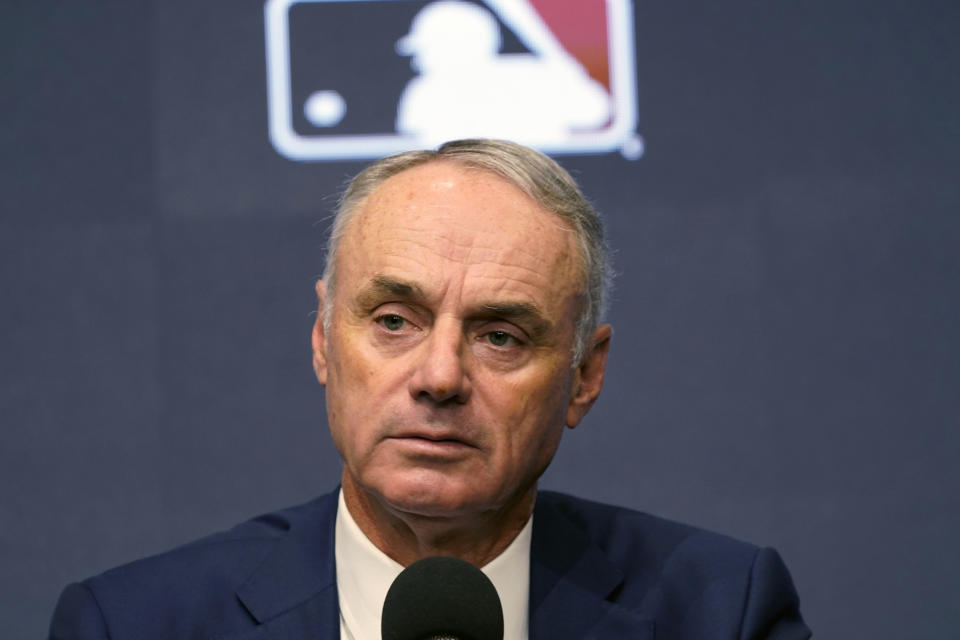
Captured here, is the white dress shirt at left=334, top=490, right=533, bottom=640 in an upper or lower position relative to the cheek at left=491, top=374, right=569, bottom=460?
lower

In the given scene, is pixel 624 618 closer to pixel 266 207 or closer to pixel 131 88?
pixel 266 207

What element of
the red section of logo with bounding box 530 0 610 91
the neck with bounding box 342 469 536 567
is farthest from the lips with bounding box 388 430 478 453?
the red section of logo with bounding box 530 0 610 91

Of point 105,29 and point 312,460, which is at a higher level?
point 105,29

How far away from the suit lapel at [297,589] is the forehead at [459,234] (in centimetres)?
50

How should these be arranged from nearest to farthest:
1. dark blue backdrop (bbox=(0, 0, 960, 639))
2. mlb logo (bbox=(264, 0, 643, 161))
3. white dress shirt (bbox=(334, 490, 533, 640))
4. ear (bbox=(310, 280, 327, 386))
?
white dress shirt (bbox=(334, 490, 533, 640)) < ear (bbox=(310, 280, 327, 386)) < dark blue backdrop (bbox=(0, 0, 960, 639)) < mlb logo (bbox=(264, 0, 643, 161))

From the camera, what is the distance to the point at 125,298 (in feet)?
9.90

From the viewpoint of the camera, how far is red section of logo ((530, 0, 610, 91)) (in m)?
3.12

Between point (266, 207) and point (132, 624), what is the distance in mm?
1287

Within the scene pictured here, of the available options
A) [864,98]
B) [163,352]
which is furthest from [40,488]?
[864,98]

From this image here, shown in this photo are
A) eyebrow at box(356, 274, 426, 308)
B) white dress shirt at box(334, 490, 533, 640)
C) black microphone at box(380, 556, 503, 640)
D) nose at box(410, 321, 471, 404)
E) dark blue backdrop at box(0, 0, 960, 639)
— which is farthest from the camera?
dark blue backdrop at box(0, 0, 960, 639)

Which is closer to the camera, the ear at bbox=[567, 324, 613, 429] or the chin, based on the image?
the chin

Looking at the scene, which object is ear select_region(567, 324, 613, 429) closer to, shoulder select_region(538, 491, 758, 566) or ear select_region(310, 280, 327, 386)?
shoulder select_region(538, 491, 758, 566)

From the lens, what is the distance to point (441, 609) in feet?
4.67

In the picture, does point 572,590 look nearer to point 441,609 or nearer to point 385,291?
point 385,291
